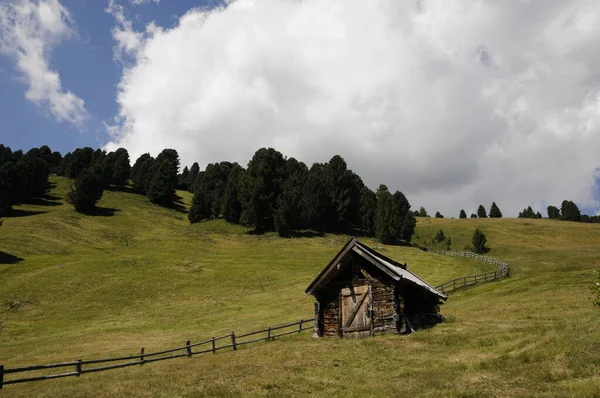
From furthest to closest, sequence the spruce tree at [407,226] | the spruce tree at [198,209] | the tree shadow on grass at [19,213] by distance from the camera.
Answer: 1. the spruce tree at [198,209]
2. the spruce tree at [407,226]
3. the tree shadow on grass at [19,213]

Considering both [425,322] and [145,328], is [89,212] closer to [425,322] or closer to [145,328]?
[145,328]

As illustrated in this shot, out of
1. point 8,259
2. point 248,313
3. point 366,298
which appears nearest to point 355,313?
point 366,298

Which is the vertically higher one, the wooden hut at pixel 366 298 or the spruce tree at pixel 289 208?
the spruce tree at pixel 289 208

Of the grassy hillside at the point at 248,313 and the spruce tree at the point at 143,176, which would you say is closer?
the grassy hillside at the point at 248,313

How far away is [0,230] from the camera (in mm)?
70250

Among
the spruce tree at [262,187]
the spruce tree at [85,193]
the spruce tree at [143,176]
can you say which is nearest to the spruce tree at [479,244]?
the spruce tree at [262,187]

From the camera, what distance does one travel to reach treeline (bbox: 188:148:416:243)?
8619 cm

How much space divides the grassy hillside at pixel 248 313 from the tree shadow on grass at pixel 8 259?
47 centimetres

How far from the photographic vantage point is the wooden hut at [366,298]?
2462 cm

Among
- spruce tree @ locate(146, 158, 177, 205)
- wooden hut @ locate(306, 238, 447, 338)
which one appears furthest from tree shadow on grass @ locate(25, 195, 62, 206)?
wooden hut @ locate(306, 238, 447, 338)

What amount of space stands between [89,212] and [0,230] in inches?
943

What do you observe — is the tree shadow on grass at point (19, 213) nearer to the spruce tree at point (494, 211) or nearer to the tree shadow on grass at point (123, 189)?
the tree shadow on grass at point (123, 189)

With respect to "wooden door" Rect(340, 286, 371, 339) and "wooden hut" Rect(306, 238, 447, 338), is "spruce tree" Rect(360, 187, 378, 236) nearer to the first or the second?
"wooden hut" Rect(306, 238, 447, 338)

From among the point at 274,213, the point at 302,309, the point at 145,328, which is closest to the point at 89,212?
the point at 274,213
